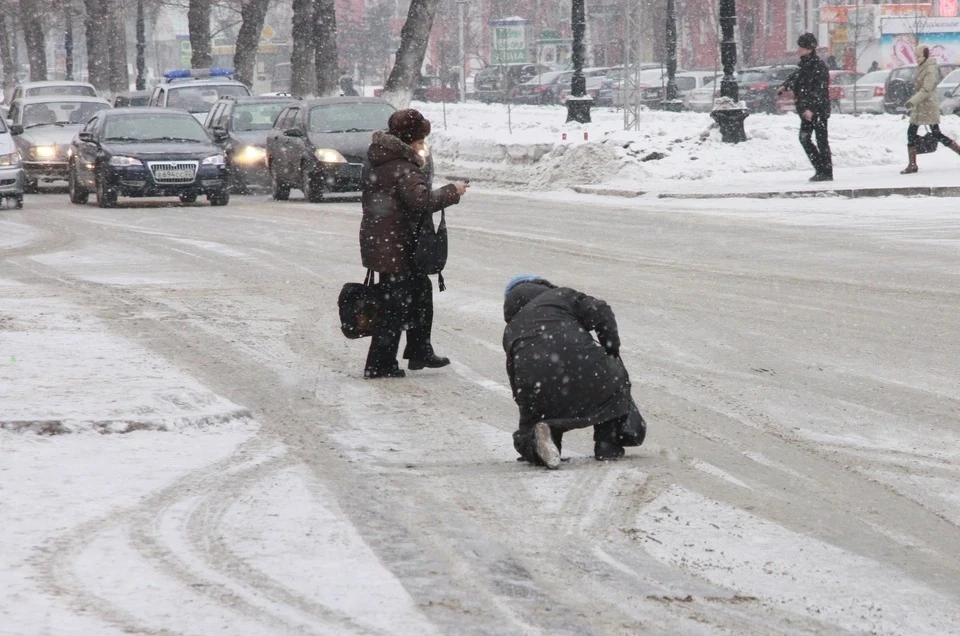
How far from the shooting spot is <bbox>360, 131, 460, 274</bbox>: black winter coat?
812cm

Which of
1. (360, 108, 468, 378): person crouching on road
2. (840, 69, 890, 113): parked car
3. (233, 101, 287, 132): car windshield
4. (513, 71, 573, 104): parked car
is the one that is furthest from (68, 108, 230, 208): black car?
(513, 71, 573, 104): parked car

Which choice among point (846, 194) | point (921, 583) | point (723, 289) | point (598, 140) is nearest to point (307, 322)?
point (723, 289)

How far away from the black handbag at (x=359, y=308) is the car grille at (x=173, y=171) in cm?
1387

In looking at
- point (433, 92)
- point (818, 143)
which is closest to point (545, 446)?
point (818, 143)

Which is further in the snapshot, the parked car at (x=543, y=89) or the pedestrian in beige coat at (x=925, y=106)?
the parked car at (x=543, y=89)

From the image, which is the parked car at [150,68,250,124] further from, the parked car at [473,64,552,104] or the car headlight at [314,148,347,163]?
the parked car at [473,64,552,104]

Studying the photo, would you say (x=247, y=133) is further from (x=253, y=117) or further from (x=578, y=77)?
(x=578, y=77)

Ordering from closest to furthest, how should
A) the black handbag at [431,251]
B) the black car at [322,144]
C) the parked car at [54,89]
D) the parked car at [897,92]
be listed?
the black handbag at [431,251] → the black car at [322,144] → the parked car at [54,89] → the parked car at [897,92]

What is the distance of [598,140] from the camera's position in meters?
25.1

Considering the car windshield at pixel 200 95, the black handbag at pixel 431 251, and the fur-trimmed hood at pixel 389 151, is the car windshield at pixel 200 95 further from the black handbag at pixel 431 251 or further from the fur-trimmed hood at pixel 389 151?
the black handbag at pixel 431 251

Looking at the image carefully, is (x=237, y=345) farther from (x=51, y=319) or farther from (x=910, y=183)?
(x=910, y=183)

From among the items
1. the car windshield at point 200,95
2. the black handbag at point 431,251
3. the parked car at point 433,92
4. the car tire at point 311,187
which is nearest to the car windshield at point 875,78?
the parked car at point 433,92

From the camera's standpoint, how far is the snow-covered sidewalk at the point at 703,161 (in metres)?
20.9

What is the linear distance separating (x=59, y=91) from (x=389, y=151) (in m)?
24.2
